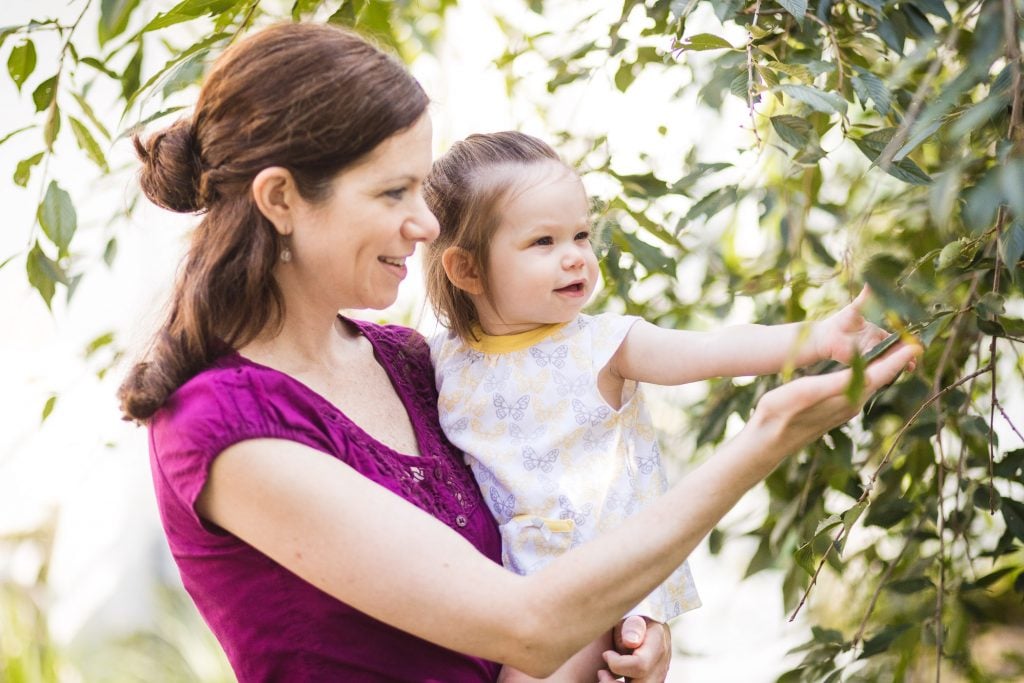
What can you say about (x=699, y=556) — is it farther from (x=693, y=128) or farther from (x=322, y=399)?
(x=322, y=399)

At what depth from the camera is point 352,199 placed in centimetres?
118

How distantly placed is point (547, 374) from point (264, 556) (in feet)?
1.37

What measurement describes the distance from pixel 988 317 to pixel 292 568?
84 cm

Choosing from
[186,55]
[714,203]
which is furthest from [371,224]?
[714,203]

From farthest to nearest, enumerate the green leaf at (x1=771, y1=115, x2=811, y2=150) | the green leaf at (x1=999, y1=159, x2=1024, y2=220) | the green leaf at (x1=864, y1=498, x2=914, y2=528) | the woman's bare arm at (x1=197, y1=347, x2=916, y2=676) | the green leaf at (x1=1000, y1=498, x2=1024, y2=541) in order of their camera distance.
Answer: the green leaf at (x1=864, y1=498, x2=914, y2=528) → the green leaf at (x1=1000, y1=498, x2=1024, y2=541) → the green leaf at (x1=771, y1=115, x2=811, y2=150) → the woman's bare arm at (x1=197, y1=347, x2=916, y2=676) → the green leaf at (x1=999, y1=159, x2=1024, y2=220)

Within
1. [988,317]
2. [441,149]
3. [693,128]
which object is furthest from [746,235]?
[988,317]

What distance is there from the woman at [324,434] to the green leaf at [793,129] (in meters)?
0.36

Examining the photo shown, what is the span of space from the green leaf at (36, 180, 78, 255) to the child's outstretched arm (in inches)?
26.5

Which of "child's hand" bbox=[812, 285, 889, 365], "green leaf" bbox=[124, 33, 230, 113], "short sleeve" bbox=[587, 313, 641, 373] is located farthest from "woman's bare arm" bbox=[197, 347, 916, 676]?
"green leaf" bbox=[124, 33, 230, 113]

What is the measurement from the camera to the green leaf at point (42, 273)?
1442mm

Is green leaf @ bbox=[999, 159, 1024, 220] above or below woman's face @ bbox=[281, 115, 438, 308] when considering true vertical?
above

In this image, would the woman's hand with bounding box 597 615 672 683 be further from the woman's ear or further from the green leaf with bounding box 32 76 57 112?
the green leaf with bounding box 32 76 57 112

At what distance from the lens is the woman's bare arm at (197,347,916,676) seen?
1.02 m

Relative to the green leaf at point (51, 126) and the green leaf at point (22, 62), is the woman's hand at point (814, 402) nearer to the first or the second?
the green leaf at point (51, 126)
